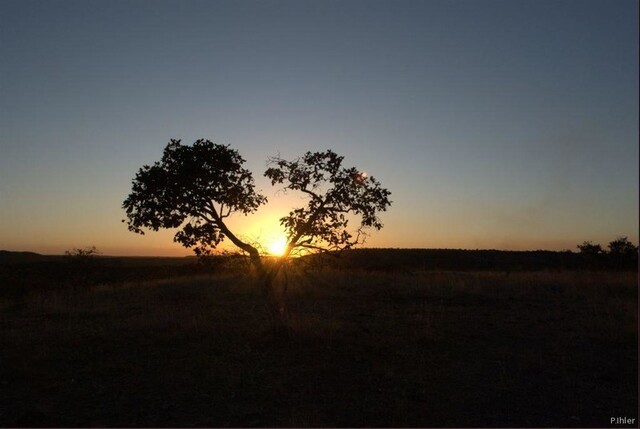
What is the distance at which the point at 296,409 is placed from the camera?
9664 millimetres

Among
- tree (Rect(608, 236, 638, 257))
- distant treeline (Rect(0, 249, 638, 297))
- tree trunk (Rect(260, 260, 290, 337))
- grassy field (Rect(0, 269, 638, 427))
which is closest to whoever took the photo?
grassy field (Rect(0, 269, 638, 427))

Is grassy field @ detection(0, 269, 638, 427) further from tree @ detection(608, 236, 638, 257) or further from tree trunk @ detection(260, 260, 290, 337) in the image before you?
tree @ detection(608, 236, 638, 257)

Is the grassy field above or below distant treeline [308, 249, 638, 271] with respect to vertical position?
below

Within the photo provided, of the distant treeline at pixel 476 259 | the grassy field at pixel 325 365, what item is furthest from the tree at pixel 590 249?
the grassy field at pixel 325 365

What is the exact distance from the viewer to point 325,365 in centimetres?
1259

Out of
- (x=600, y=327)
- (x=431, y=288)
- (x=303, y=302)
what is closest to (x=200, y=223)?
(x=303, y=302)

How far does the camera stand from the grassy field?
9.56 m

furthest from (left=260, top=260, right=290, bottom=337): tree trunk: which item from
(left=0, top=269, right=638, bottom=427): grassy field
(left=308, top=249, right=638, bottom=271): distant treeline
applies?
(left=308, top=249, right=638, bottom=271): distant treeline

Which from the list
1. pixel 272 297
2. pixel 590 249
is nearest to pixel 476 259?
pixel 590 249

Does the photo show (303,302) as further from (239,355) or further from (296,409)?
(296,409)

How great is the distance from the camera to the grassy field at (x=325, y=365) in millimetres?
9562

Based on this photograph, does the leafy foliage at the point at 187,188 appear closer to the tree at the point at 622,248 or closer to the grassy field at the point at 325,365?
the grassy field at the point at 325,365

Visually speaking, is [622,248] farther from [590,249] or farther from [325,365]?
[325,365]

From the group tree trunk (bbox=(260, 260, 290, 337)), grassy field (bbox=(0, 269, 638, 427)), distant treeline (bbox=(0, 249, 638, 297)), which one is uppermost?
distant treeline (bbox=(0, 249, 638, 297))
